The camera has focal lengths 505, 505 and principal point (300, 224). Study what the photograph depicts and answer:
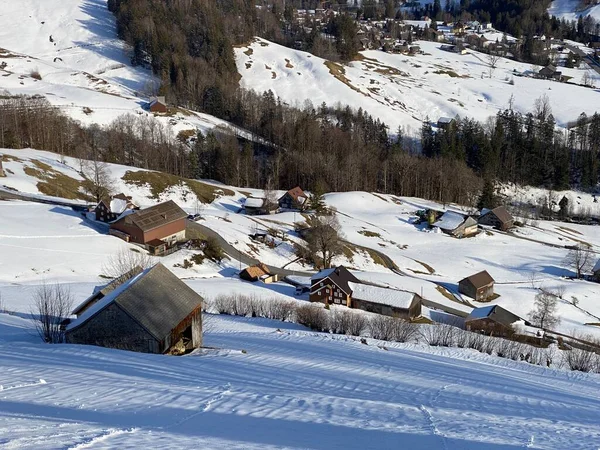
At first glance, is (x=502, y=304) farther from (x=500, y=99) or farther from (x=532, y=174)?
(x=500, y=99)

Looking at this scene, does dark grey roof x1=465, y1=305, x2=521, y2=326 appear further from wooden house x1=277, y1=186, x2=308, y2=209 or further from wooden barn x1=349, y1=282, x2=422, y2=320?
wooden house x1=277, y1=186, x2=308, y2=209

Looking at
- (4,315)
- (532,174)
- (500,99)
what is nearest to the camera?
(4,315)

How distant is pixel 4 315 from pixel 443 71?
142 meters

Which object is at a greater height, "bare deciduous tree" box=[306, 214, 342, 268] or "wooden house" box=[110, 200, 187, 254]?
"wooden house" box=[110, 200, 187, 254]

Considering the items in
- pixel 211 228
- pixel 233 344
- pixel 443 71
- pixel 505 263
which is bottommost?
pixel 505 263

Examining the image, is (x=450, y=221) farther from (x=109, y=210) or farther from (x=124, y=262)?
(x=124, y=262)

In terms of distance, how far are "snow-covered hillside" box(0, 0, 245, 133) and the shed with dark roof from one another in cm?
4398

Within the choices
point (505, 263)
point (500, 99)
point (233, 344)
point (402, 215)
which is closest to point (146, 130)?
point (402, 215)

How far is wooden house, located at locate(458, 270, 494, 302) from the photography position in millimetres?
52906

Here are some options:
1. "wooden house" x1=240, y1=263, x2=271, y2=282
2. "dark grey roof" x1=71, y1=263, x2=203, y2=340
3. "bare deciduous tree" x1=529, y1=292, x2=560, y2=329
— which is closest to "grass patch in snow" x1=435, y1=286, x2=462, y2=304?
"bare deciduous tree" x1=529, y1=292, x2=560, y2=329

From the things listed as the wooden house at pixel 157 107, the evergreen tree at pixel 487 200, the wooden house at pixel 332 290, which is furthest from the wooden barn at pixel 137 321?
the wooden house at pixel 157 107

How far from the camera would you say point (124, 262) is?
1850 inches

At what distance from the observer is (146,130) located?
303 feet

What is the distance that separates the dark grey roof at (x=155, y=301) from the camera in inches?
877
